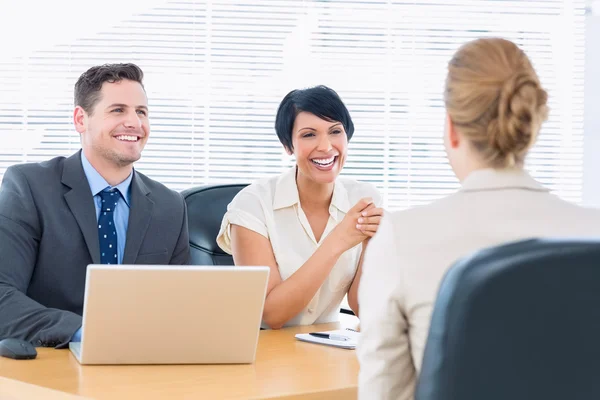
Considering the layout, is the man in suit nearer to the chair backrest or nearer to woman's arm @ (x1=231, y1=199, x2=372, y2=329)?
the chair backrest

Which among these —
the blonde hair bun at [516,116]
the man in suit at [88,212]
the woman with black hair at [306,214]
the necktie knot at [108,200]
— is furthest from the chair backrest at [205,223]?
the blonde hair bun at [516,116]

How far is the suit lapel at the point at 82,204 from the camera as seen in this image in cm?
229

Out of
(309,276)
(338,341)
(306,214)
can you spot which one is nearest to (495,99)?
(338,341)

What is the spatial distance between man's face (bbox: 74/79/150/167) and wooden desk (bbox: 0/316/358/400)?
76 centimetres

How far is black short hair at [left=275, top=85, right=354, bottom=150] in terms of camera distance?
8.86ft

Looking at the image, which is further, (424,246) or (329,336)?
(329,336)

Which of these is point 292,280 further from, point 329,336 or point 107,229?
point 107,229

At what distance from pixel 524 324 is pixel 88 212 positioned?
1.66 m

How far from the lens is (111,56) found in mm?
4090

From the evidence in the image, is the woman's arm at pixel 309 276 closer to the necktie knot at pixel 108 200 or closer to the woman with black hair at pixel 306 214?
the woman with black hair at pixel 306 214

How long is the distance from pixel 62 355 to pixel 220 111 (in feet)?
8.03

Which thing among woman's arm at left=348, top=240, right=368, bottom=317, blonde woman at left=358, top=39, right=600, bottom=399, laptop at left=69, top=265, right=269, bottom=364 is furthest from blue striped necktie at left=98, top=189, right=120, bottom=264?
blonde woman at left=358, top=39, right=600, bottom=399

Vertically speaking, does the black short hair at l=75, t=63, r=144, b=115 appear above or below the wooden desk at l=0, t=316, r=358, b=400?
above

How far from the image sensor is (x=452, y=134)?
1.30 meters
